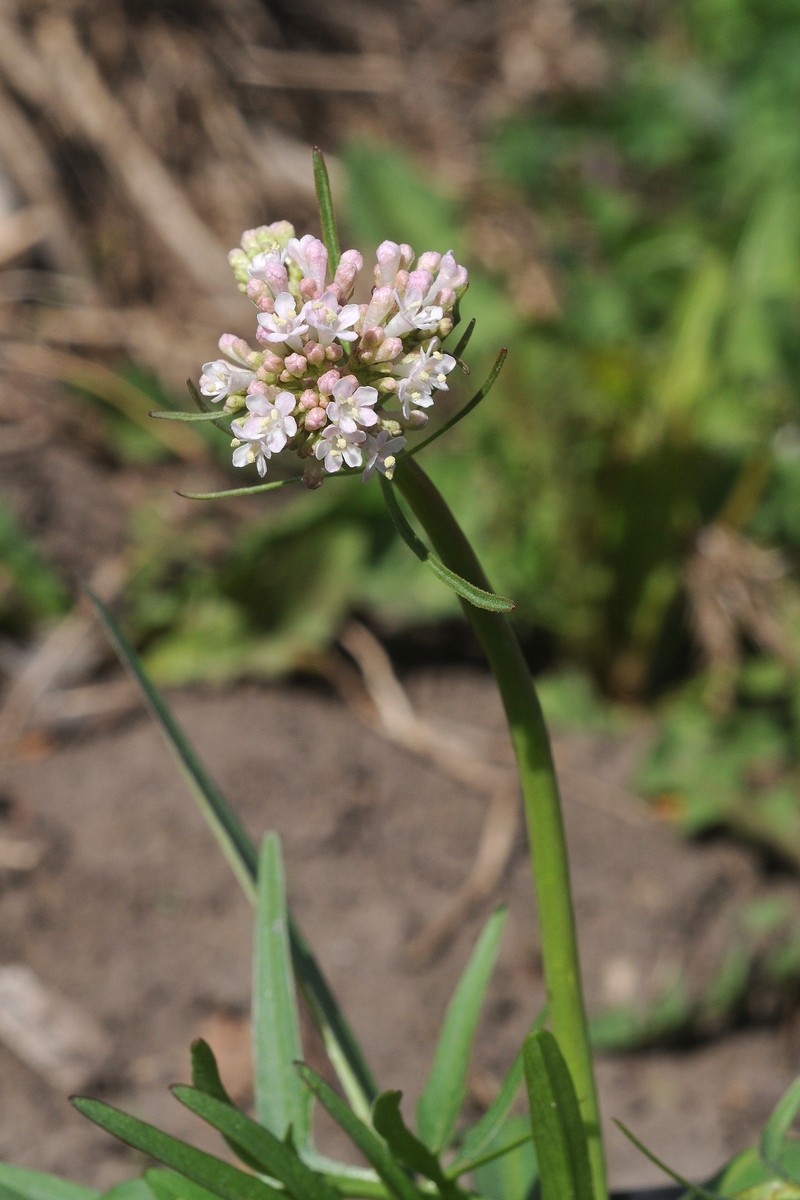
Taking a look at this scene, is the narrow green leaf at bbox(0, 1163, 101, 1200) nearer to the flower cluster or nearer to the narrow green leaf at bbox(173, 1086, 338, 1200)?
the narrow green leaf at bbox(173, 1086, 338, 1200)

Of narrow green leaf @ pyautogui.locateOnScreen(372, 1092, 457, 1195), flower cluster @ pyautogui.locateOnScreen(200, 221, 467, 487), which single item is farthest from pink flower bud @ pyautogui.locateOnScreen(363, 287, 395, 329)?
narrow green leaf @ pyautogui.locateOnScreen(372, 1092, 457, 1195)

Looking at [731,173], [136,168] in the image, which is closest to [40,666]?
[136,168]

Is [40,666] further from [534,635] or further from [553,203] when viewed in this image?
[553,203]

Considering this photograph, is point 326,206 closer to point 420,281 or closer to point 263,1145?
point 420,281

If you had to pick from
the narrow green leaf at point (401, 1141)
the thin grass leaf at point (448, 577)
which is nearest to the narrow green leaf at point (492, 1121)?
the narrow green leaf at point (401, 1141)

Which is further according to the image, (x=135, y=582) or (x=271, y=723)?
(x=135, y=582)

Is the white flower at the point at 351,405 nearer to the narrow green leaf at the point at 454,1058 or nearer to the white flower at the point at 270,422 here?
the white flower at the point at 270,422
